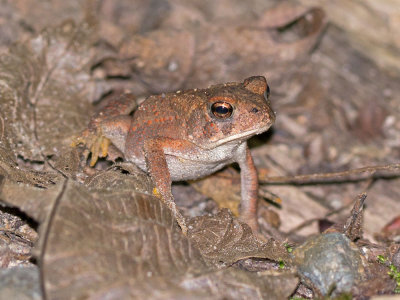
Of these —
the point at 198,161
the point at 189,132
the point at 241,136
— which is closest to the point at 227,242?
the point at 198,161

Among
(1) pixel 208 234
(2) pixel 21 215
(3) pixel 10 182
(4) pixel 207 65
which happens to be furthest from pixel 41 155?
(4) pixel 207 65

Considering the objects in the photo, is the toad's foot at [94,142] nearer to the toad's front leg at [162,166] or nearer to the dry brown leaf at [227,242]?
the toad's front leg at [162,166]

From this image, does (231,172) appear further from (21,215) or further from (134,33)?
(134,33)

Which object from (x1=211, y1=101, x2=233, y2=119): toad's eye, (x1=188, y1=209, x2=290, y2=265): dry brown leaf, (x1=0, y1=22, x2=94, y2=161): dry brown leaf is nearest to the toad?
(x1=211, y1=101, x2=233, y2=119): toad's eye

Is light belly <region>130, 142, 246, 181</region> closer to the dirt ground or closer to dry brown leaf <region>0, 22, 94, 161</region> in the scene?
the dirt ground

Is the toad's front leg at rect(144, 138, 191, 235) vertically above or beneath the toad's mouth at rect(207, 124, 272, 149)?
beneath

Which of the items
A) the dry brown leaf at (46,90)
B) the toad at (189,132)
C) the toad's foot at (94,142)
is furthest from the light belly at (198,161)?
the dry brown leaf at (46,90)

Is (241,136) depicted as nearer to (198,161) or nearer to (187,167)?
(198,161)
